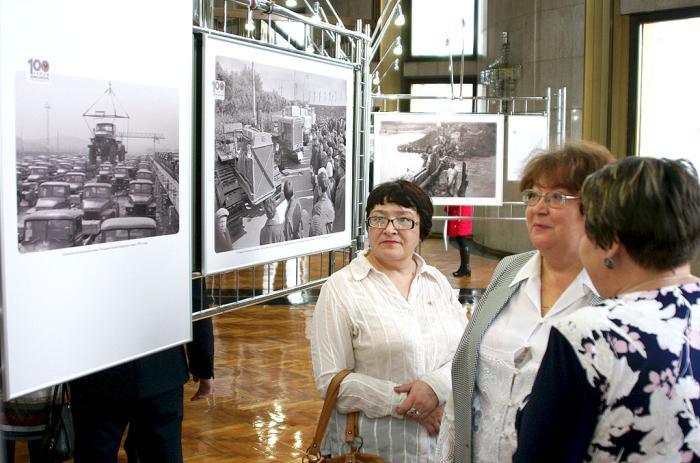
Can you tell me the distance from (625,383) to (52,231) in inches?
65.6

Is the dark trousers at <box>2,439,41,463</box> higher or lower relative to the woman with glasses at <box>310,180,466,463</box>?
lower

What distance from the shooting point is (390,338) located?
10.5ft

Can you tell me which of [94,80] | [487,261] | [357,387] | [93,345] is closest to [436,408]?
[357,387]

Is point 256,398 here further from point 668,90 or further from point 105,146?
point 668,90

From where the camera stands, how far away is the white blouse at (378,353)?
10.2 feet

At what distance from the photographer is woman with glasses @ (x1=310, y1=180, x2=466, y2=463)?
3.12m

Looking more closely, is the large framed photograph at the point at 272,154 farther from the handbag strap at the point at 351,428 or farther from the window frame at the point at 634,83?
the window frame at the point at 634,83

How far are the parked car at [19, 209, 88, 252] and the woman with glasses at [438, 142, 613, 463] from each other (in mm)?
1233

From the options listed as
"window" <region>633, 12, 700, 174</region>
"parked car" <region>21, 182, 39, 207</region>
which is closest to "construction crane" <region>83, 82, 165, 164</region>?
"parked car" <region>21, 182, 39, 207</region>

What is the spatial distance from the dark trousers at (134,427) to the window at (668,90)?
920 cm

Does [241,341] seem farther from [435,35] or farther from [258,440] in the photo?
[435,35]

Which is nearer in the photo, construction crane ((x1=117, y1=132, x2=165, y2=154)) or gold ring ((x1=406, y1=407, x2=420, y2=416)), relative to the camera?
construction crane ((x1=117, y1=132, x2=165, y2=154))

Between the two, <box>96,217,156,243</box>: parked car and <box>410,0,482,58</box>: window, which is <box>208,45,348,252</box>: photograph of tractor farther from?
<box>410,0,482,58</box>: window

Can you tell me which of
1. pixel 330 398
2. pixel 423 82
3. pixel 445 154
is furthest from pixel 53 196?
pixel 423 82
